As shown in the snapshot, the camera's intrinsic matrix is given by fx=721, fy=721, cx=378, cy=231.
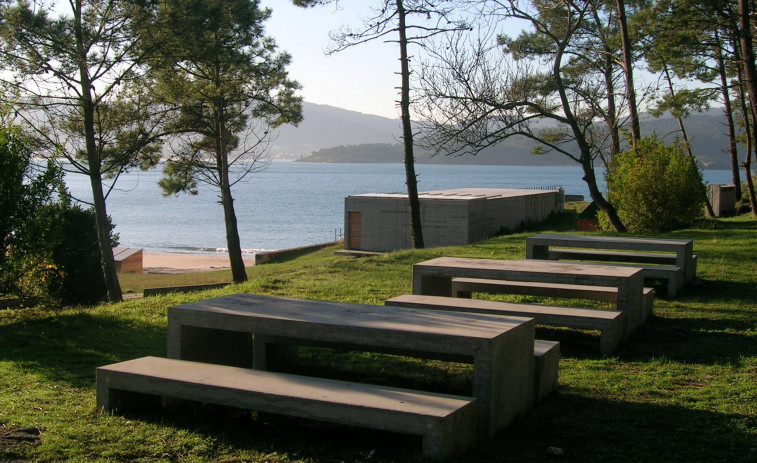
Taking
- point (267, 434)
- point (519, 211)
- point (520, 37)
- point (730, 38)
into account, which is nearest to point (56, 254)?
point (520, 37)

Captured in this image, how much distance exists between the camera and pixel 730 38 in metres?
20.9

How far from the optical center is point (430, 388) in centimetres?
A: 482

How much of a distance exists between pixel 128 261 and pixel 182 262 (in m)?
8.53

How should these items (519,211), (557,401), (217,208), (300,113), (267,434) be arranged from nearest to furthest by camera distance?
(267,434) → (557,401) → (300,113) → (519,211) → (217,208)

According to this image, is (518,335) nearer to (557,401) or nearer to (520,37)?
(557,401)

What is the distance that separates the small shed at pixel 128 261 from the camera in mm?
38344

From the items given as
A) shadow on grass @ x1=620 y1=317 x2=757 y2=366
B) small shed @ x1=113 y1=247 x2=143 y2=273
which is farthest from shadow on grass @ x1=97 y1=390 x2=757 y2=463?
small shed @ x1=113 y1=247 x2=143 y2=273

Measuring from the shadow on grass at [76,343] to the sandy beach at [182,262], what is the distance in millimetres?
33082

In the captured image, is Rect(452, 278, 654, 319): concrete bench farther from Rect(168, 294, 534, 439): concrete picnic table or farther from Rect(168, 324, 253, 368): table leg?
Rect(168, 324, 253, 368): table leg

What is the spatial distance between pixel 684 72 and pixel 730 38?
4488 millimetres

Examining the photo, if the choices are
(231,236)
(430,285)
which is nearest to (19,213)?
(430,285)

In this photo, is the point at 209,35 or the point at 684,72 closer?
the point at 209,35

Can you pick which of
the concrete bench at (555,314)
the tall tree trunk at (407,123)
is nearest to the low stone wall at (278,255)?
the tall tree trunk at (407,123)

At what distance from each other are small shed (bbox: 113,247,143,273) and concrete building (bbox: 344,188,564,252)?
12304 mm
